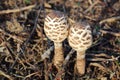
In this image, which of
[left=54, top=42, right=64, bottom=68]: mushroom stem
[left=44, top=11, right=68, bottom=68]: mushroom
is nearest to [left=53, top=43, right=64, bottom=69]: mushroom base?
[left=54, top=42, right=64, bottom=68]: mushroom stem

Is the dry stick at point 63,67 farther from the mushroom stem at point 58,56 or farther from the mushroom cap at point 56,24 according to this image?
the mushroom cap at point 56,24

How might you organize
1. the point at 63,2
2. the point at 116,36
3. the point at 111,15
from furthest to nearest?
the point at 63,2, the point at 111,15, the point at 116,36

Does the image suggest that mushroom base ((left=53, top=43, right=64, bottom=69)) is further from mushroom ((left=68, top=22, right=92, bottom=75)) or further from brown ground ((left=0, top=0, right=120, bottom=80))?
mushroom ((left=68, top=22, right=92, bottom=75))

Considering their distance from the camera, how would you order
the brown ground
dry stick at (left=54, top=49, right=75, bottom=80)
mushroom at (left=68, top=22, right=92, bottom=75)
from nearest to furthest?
mushroom at (left=68, top=22, right=92, bottom=75), dry stick at (left=54, top=49, right=75, bottom=80), the brown ground

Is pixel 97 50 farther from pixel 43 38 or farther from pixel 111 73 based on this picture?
pixel 43 38

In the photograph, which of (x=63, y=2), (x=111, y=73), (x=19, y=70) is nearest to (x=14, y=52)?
(x=19, y=70)

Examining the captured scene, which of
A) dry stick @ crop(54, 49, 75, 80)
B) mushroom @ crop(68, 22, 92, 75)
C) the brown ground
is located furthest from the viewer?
the brown ground

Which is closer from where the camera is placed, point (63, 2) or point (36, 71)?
point (36, 71)
